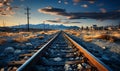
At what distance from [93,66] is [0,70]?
2.29 meters

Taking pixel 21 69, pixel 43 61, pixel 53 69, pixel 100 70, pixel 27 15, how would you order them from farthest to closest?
pixel 27 15 → pixel 43 61 → pixel 53 69 → pixel 100 70 → pixel 21 69

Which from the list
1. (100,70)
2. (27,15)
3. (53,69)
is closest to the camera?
(100,70)

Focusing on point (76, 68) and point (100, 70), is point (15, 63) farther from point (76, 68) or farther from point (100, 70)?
point (100, 70)

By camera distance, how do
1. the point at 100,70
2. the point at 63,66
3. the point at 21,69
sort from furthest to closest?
1. the point at 63,66
2. the point at 100,70
3. the point at 21,69

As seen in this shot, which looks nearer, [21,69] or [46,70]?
[21,69]

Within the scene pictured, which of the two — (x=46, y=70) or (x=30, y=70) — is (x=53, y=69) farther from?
(x=30, y=70)

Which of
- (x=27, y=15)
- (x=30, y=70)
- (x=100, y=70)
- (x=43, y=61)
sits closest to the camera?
(x=100, y=70)

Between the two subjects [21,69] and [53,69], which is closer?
[21,69]

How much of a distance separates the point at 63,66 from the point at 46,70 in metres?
0.61

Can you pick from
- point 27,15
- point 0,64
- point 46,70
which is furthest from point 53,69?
point 27,15

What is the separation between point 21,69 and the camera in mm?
3770

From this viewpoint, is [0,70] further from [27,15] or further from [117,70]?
[27,15]

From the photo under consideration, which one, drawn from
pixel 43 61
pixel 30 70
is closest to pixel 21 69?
pixel 30 70

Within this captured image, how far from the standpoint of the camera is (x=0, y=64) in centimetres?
519
